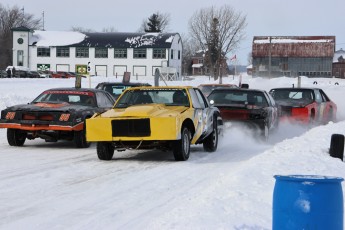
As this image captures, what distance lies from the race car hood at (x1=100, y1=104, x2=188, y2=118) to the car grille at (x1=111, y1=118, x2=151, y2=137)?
4.9 inches

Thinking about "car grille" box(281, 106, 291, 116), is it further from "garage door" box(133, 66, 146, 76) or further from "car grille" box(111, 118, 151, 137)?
"garage door" box(133, 66, 146, 76)

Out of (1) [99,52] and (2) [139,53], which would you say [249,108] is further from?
(1) [99,52]

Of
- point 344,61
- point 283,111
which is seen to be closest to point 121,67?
point 344,61

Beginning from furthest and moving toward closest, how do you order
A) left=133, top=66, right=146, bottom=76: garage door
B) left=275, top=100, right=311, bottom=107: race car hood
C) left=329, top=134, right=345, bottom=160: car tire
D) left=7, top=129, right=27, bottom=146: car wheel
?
1. left=133, top=66, right=146, bottom=76: garage door
2. left=275, top=100, right=311, bottom=107: race car hood
3. left=7, top=129, right=27, bottom=146: car wheel
4. left=329, top=134, right=345, bottom=160: car tire

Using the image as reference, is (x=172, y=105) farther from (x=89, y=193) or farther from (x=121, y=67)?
(x=121, y=67)

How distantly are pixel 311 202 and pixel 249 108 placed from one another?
10.9m

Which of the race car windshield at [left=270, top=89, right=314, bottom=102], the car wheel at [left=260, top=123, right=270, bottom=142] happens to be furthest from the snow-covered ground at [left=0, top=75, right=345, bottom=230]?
the race car windshield at [left=270, top=89, right=314, bottom=102]

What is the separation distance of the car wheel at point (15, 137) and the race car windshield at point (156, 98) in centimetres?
255

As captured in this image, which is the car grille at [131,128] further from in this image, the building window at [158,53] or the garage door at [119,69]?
the garage door at [119,69]

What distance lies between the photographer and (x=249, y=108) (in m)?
15.1

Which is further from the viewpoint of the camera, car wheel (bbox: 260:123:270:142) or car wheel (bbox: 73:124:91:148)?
car wheel (bbox: 260:123:270:142)

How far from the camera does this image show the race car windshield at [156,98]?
40.0 ft

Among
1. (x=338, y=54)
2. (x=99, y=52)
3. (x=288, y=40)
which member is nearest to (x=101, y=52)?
(x=99, y=52)

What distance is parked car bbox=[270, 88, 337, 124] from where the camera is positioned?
1898 cm
